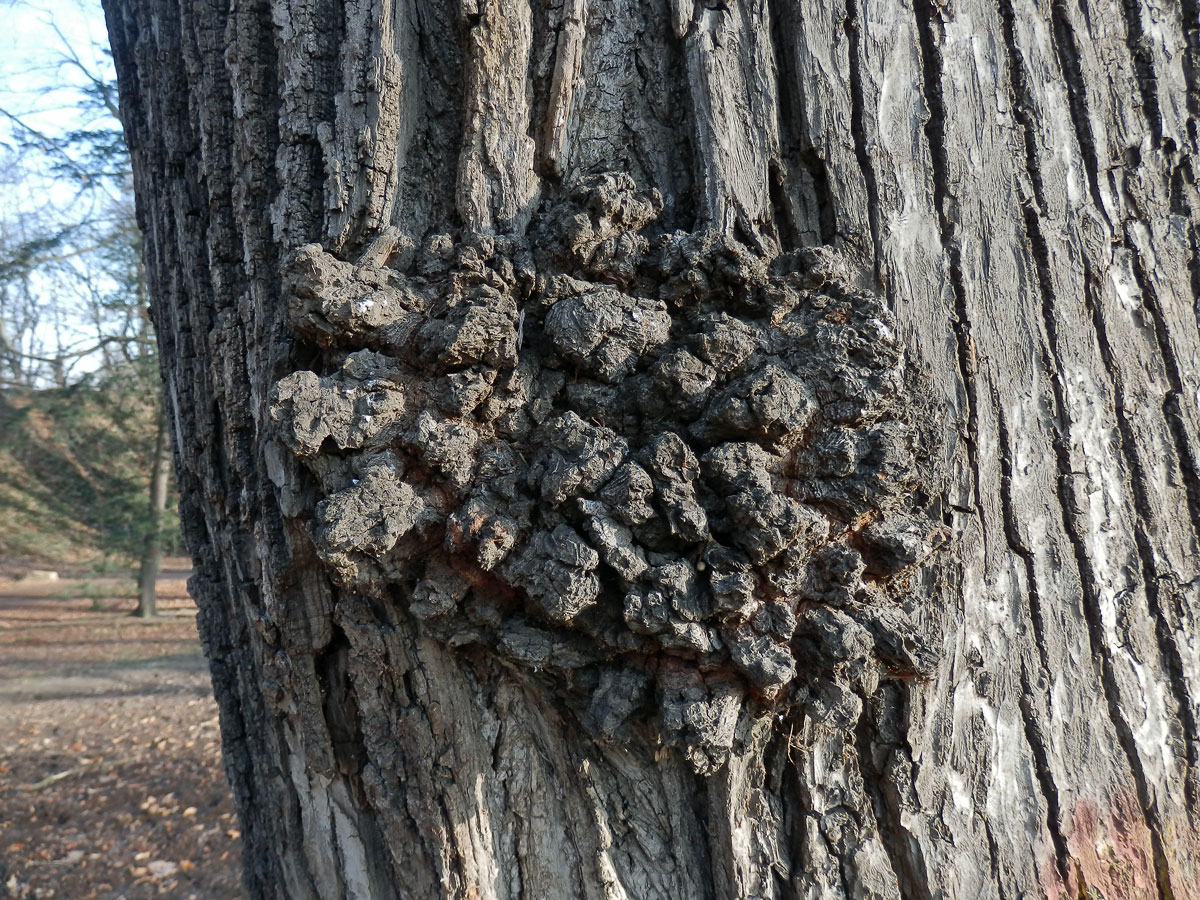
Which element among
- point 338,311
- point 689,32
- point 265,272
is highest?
point 689,32

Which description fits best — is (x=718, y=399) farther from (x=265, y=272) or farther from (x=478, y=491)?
(x=265, y=272)

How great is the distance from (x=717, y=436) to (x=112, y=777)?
7155 mm

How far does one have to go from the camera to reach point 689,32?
1307 mm

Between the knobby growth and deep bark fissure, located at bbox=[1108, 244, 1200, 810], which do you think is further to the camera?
deep bark fissure, located at bbox=[1108, 244, 1200, 810]

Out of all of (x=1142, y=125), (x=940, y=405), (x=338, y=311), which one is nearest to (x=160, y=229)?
(x=338, y=311)

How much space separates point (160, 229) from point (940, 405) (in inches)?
62.2

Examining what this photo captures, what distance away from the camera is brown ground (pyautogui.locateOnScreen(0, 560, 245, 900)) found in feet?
15.4

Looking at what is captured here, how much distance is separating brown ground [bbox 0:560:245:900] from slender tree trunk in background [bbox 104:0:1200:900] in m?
4.42

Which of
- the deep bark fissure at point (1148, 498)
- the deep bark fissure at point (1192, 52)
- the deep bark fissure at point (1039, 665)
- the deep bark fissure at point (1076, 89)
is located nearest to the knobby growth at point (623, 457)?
the deep bark fissure at point (1039, 665)

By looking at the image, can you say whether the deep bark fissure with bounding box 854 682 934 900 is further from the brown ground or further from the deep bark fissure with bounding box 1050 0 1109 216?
the brown ground

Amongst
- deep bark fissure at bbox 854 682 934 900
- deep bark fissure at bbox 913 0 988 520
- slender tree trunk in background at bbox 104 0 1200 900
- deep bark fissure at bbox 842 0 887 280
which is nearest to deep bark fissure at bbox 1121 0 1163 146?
slender tree trunk in background at bbox 104 0 1200 900

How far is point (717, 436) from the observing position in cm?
118

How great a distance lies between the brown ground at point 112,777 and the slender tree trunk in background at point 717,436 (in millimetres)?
4424

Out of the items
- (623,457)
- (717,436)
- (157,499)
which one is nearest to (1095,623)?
(717,436)
